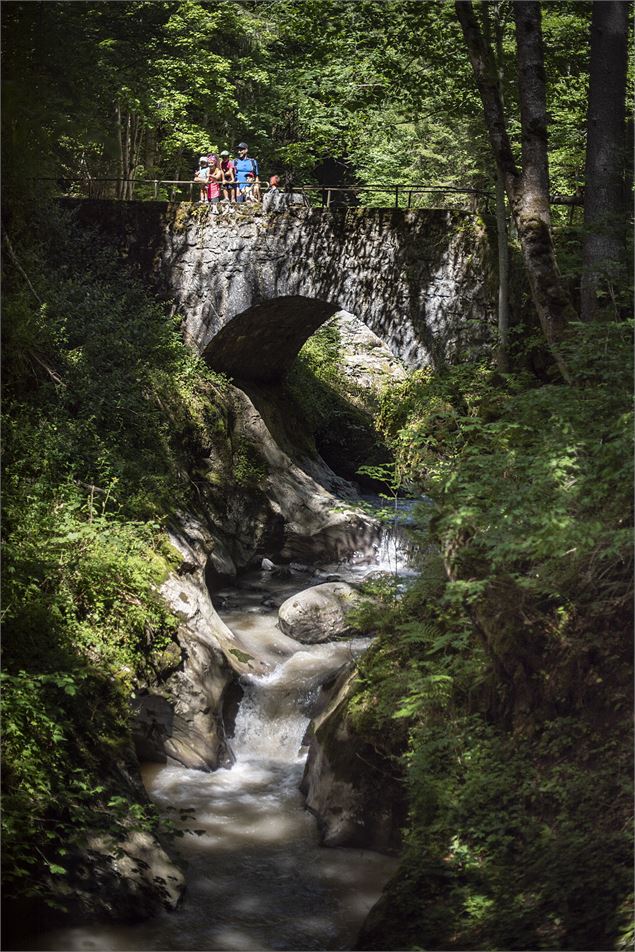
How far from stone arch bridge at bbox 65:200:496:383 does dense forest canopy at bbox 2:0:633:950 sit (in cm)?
48

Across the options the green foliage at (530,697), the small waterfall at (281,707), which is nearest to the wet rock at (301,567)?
the small waterfall at (281,707)

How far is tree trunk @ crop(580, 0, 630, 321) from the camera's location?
11.4 meters

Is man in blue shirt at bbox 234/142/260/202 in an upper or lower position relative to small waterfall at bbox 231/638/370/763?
upper

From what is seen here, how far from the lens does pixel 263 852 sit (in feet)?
27.8

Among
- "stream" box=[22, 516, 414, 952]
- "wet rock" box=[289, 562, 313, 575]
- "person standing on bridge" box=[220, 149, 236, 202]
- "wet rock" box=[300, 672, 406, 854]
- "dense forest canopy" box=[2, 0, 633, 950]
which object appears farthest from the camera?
"person standing on bridge" box=[220, 149, 236, 202]

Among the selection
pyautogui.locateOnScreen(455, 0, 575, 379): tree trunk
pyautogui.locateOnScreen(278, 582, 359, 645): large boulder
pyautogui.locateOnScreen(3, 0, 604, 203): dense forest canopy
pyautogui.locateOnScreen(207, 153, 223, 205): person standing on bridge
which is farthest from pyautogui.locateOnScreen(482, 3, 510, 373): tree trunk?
pyautogui.locateOnScreen(207, 153, 223, 205): person standing on bridge

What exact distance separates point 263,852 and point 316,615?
4.66 metres

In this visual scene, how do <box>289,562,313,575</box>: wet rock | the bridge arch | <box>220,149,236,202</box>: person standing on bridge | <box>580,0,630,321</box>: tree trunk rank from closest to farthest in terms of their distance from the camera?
<box>580,0,630,321</box>: tree trunk
<box>289,562,313,575</box>: wet rock
the bridge arch
<box>220,149,236,202</box>: person standing on bridge

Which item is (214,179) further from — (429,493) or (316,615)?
(429,493)

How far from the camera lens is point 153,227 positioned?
55.4ft

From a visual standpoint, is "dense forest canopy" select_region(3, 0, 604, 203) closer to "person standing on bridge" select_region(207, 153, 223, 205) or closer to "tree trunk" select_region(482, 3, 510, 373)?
"tree trunk" select_region(482, 3, 510, 373)

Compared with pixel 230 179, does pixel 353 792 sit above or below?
below

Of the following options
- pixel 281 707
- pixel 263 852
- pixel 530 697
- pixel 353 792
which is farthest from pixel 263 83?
pixel 530 697

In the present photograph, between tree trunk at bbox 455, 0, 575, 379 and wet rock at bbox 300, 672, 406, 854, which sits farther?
tree trunk at bbox 455, 0, 575, 379
